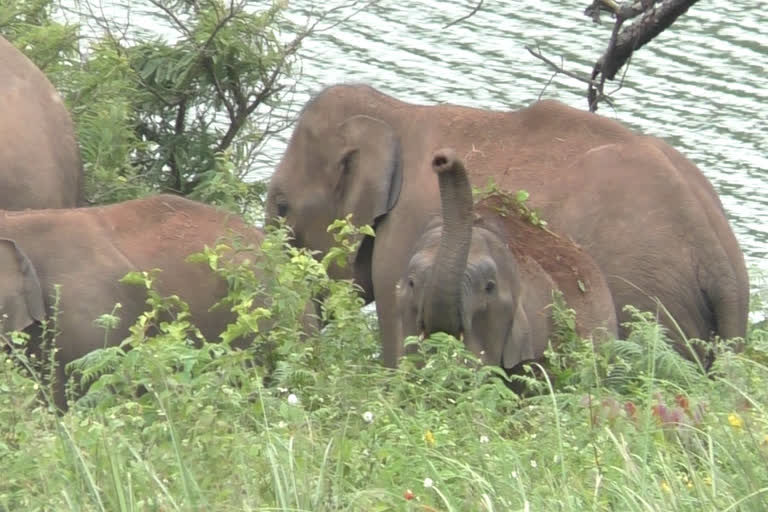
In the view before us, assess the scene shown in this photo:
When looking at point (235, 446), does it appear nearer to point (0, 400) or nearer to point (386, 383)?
point (0, 400)

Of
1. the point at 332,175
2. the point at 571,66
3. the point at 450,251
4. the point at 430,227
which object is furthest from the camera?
the point at 571,66

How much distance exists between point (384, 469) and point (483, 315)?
2.32 metres

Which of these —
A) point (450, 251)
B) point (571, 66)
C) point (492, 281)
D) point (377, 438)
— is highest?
point (377, 438)

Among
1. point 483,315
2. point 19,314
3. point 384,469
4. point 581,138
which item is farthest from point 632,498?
point 581,138

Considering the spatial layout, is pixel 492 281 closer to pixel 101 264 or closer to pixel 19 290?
pixel 101 264

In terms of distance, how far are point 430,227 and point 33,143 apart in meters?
2.00

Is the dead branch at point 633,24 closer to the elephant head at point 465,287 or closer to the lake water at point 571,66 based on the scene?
the elephant head at point 465,287

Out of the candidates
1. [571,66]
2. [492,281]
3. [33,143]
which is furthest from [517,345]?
[571,66]

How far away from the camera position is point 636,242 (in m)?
7.99

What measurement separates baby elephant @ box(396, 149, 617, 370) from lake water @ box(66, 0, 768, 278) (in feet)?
20.8

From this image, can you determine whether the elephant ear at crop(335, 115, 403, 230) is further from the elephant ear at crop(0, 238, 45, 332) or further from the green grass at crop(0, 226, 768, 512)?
the green grass at crop(0, 226, 768, 512)

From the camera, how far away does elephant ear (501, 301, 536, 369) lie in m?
7.27

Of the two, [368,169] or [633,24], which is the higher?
[633,24]

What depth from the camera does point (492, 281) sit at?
23.7ft
